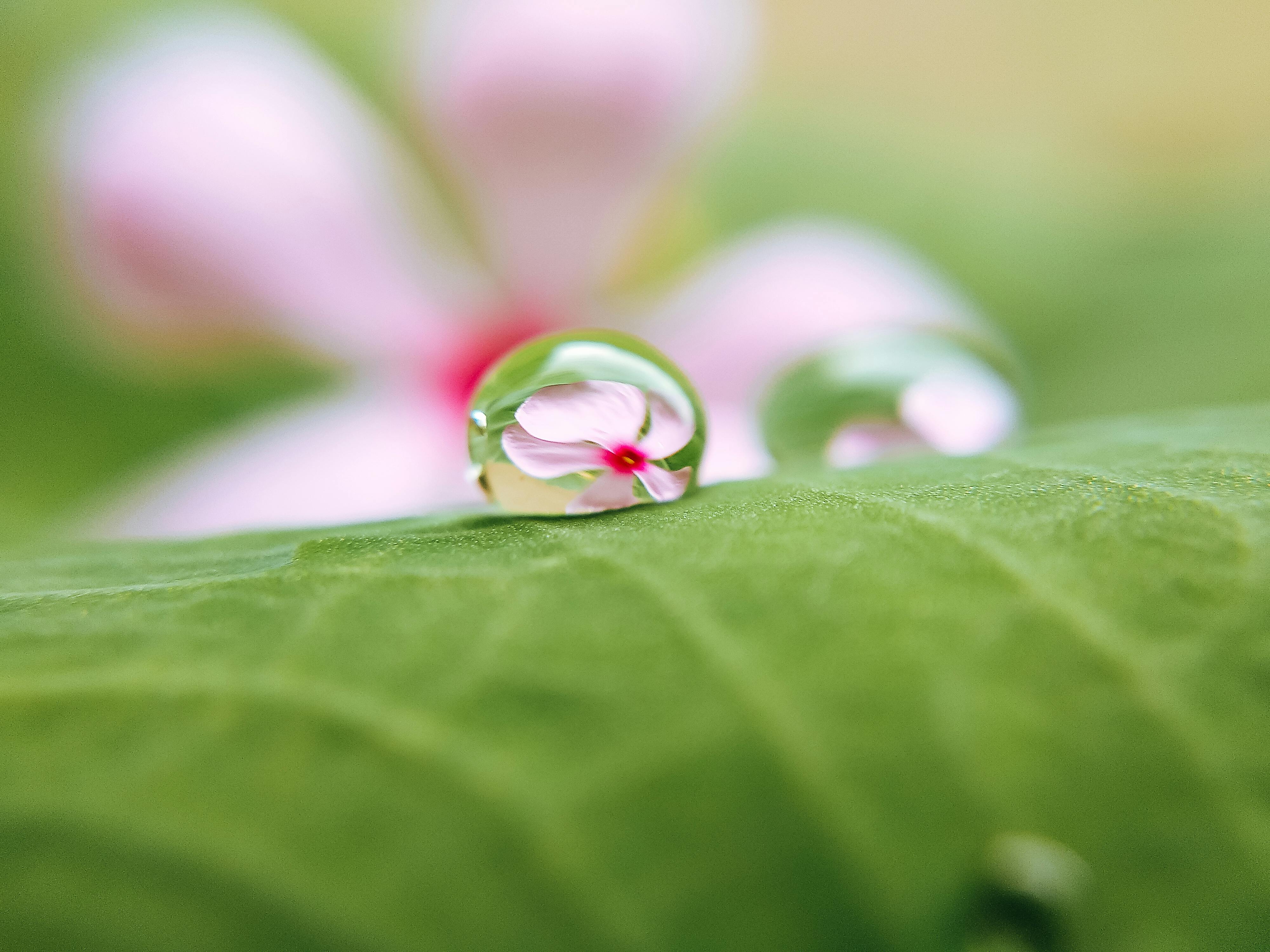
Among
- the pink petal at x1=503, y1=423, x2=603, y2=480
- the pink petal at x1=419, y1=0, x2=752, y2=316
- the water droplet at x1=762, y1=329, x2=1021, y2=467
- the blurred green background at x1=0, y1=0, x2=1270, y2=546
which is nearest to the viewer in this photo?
the pink petal at x1=503, y1=423, x2=603, y2=480

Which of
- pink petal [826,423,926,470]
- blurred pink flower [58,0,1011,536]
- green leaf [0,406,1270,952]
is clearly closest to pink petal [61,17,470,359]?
blurred pink flower [58,0,1011,536]

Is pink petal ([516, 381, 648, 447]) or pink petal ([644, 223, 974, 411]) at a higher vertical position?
pink petal ([644, 223, 974, 411])

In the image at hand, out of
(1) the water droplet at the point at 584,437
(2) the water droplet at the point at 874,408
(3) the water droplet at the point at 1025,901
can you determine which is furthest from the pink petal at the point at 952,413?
(3) the water droplet at the point at 1025,901

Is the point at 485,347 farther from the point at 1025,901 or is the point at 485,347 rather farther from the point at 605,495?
the point at 1025,901

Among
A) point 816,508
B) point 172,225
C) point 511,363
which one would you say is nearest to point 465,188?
point 172,225

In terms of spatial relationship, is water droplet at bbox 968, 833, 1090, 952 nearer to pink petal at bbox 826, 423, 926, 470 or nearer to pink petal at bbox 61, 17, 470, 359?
pink petal at bbox 826, 423, 926, 470

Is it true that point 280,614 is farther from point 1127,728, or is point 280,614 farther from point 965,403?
point 965,403

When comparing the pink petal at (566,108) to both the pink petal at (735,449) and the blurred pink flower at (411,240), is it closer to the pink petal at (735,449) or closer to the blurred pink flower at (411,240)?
the blurred pink flower at (411,240)
